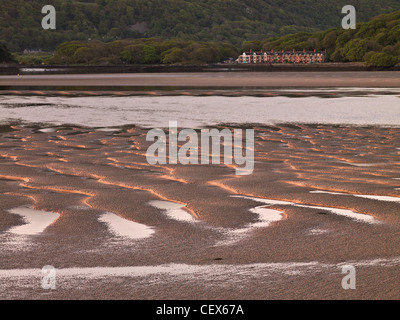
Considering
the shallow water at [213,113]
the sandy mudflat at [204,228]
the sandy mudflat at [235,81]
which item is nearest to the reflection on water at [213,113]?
the shallow water at [213,113]

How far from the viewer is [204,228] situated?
7562 millimetres

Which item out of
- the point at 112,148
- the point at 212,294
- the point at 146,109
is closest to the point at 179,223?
the point at 212,294

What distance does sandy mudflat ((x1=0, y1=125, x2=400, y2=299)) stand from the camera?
A: 223 inches

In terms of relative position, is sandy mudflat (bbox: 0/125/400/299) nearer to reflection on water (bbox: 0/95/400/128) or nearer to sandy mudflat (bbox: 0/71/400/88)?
reflection on water (bbox: 0/95/400/128)

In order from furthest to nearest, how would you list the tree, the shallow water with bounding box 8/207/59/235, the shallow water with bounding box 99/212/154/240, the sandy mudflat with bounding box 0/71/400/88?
the tree
the sandy mudflat with bounding box 0/71/400/88
the shallow water with bounding box 8/207/59/235
the shallow water with bounding box 99/212/154/240

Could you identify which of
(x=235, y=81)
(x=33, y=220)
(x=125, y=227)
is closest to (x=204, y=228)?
(x=125, y=227)

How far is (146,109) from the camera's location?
1157 inches

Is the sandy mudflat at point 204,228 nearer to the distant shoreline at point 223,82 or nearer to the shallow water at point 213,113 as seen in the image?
the shallow water at point 213,113

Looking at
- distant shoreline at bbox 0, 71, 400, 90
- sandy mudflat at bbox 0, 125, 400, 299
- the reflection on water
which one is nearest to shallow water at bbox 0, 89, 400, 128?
the reflection on water

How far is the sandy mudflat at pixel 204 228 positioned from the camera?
5.66m

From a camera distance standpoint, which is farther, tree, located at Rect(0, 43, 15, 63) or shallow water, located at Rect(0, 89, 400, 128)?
tree, located at Rect(0, 43, 15, 63)

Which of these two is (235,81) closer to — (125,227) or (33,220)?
(33,220)

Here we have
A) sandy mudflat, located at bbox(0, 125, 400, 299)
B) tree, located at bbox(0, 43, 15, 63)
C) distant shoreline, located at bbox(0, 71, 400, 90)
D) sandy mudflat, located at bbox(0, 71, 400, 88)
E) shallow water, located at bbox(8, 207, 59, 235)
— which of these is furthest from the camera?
tree, located at bbox(0, 43, 15, 63)
